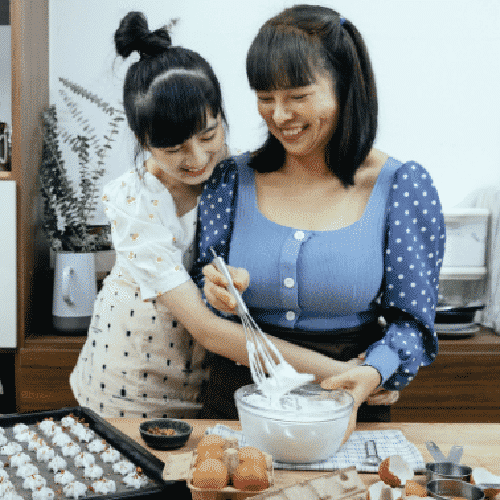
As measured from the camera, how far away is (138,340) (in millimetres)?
1586

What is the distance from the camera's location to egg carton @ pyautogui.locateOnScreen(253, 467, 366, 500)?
2.47ft

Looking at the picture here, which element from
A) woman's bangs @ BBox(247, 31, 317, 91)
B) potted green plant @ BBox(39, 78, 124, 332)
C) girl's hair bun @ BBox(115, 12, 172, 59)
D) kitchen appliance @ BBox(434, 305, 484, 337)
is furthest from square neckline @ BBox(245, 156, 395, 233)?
kitchen appliance @ BBox(434, 305, 484, 337)

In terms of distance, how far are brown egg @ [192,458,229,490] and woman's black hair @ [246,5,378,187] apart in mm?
693

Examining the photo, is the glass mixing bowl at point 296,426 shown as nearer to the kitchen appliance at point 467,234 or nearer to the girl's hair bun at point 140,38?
the girl's hair bun at point 140,38

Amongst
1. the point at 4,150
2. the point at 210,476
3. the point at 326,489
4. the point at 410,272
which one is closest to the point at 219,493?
the point at 210,476

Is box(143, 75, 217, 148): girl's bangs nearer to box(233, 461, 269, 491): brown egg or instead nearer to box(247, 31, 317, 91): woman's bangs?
box(247, 31, 317, 91): woman's bangs

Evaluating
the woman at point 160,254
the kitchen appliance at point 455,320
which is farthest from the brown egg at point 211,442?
the kitchen appliance at point 455,320

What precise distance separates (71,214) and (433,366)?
149cm

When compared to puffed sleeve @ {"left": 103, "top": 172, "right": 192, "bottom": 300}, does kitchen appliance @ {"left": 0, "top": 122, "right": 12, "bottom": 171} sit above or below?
above

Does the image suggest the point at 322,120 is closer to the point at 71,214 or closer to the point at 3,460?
the point at 3,460

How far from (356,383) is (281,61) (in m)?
0.60

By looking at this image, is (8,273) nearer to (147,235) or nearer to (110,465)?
(147,235)

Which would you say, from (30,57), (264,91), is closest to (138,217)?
(264,91)

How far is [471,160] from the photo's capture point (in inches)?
107
